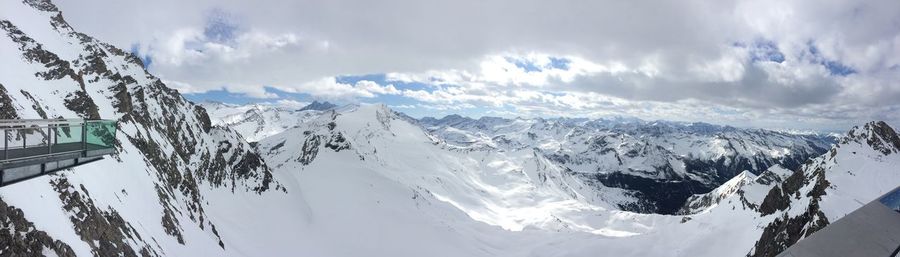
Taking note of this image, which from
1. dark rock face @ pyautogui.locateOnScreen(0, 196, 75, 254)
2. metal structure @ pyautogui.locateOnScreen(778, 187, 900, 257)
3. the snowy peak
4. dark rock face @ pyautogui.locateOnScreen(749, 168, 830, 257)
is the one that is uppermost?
the snowy peak

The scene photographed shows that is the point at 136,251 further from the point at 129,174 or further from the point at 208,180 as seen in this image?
the point at 208,180

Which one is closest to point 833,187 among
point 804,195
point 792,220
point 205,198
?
point 792,220

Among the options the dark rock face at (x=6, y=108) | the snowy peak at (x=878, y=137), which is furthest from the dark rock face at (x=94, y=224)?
the snowy peak at (x=878, y=137)

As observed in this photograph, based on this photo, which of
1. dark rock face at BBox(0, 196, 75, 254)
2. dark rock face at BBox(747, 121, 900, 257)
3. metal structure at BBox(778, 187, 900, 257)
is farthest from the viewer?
dark rock face at BBox(747, 121, 900, 257)

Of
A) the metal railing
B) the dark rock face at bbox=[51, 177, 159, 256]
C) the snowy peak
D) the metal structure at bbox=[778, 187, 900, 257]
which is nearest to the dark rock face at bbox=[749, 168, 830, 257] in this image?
the snowy peak

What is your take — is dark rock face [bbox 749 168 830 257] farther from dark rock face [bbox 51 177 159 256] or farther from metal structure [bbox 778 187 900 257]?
dark rock face [bbox 51 177 159 256]

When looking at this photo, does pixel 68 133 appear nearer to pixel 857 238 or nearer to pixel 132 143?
pixel 857 238
